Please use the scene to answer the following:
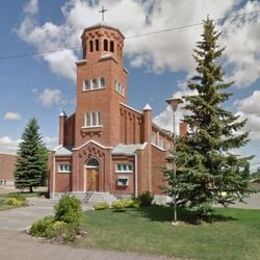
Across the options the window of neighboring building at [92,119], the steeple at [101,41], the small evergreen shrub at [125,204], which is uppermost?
the steeple at [101,41]

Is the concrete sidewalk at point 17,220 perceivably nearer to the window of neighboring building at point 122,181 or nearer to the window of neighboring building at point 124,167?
the window of neighboring building at point 122,181

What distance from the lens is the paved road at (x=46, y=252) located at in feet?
30.8

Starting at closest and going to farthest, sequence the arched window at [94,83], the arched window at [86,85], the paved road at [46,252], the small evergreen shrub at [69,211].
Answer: the paved road at [46,252] → the small evergreen shrub at [69,211] → the arched window at [94,83] → the arched window at [86,85]

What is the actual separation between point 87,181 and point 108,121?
5.59 m

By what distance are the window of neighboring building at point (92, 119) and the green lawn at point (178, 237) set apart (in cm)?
1586

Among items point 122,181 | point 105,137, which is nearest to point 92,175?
point 122,181

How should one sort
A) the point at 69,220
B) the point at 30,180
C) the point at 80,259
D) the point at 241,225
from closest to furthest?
1. the point at 80,259
2. the point at 69,220
3. the point at 241,225
4. the point at 30,180

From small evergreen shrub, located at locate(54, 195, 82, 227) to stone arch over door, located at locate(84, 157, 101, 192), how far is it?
1645 centimetres

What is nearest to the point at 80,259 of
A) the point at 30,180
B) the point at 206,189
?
the point at 206,189

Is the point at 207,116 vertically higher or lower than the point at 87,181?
higher

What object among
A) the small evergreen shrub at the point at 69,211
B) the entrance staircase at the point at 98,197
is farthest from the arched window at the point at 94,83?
the small evergreen shrub at the point at 69,211

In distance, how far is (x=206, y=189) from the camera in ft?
48.9

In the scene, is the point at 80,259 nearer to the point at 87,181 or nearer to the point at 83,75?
the point at 87,181

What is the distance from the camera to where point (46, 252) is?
9984 mm
